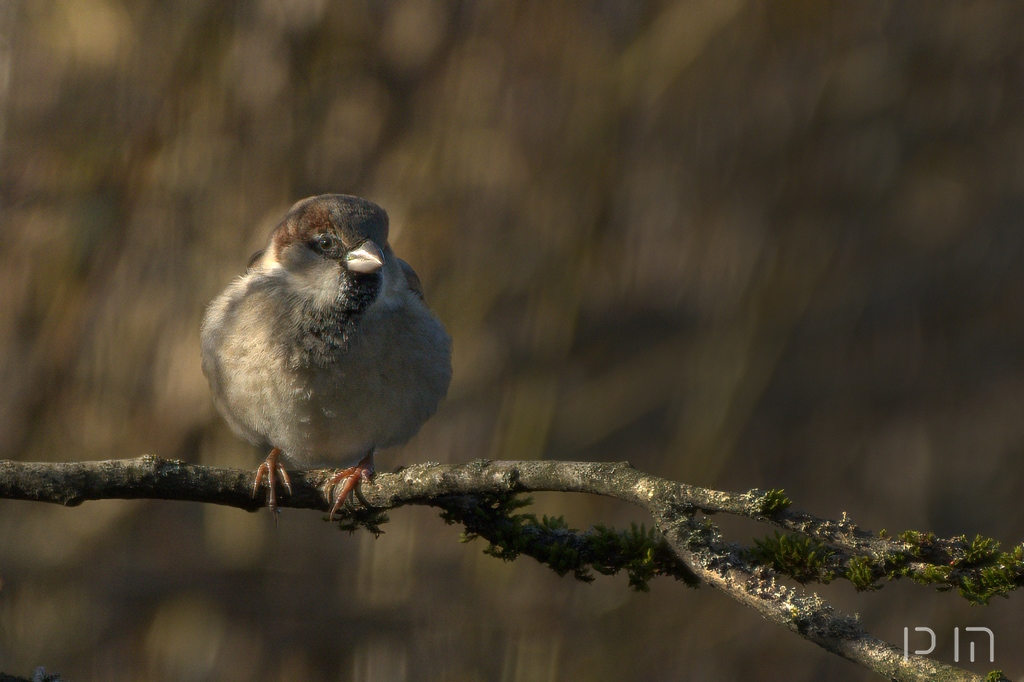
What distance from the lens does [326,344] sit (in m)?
2.40

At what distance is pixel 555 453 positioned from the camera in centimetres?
408

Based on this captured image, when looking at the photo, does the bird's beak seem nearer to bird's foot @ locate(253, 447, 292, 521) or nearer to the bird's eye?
the bird's eye

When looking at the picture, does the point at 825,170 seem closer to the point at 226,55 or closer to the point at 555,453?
the point at 555,453

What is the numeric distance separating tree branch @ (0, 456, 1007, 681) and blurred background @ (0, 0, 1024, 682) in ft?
6.61

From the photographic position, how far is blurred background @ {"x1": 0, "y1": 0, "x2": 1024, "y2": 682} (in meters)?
3.90

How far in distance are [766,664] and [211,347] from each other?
9.56 feet

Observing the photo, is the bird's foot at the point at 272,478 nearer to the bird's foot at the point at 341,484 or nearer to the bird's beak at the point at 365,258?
the bird's foot at the point at 341,484

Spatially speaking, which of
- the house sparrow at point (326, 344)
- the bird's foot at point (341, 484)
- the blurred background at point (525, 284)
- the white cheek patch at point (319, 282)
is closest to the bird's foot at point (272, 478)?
the house sparrow at point (326, 344)

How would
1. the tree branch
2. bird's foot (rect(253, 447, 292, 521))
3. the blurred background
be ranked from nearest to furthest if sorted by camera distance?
the tree branch < bird's foot (rect(253, 447, 292, 521)) < the blurred background

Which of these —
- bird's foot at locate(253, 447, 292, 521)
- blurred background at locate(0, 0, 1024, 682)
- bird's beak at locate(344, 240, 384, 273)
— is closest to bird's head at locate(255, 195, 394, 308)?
bird's beak at locate(344, 240, 384, 273)

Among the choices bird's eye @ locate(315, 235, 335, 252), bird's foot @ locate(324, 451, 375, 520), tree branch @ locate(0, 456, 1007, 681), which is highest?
bird's eye @ locate(315, 235, 335, 252)

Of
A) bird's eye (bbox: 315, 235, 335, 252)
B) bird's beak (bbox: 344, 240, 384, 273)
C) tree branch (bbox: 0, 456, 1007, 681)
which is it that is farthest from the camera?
bird's eye (bbox: 315, 235, 335, 252)

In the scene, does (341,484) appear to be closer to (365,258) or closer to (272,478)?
(272,478)

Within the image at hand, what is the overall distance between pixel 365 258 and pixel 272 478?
0.58 m
